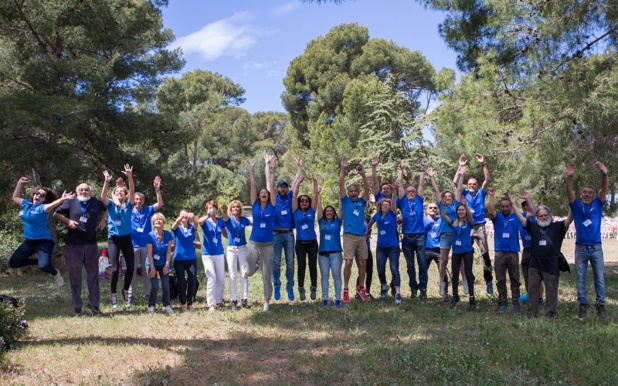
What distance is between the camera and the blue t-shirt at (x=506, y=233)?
712 cm

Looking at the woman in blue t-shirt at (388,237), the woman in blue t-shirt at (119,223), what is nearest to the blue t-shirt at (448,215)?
the woman in blue t-shirt at (388,237)

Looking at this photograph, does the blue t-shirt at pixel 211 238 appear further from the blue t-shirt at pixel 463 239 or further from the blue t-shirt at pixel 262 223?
the blue t-shirt at pixel 463 239

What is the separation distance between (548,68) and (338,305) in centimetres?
547

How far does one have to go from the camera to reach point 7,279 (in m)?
13.3

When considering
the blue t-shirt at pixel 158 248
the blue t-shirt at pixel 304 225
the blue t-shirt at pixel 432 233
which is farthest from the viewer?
the blue t-shirt at pixel 432 233

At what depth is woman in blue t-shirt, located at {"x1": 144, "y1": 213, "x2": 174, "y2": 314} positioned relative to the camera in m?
7.32

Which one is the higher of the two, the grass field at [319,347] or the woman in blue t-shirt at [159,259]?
the woman in blue t-shirt at [159,259]

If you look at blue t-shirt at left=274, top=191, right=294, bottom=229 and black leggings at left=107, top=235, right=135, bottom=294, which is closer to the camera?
black leggings at left=107, top=235, right=135, bottom=294

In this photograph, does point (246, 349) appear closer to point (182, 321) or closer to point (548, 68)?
point (182, 321)

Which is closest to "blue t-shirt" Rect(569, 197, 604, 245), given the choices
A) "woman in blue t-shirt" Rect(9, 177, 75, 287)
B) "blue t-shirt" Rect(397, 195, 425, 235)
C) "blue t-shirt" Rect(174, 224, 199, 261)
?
"blue t-shirt" Rect(397, 195, 425, 235)

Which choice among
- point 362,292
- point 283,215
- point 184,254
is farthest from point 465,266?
point 184,254

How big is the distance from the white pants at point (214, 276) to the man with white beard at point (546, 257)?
432 cm

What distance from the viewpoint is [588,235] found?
259 inches

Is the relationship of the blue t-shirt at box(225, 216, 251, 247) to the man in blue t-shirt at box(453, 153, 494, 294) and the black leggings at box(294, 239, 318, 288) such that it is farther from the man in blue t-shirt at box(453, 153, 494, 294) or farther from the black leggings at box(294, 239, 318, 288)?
the man in blue t-shirt at box(453, 153, 494, 294)
